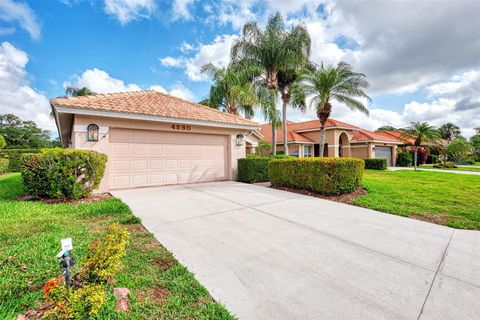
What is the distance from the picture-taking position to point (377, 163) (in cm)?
2078

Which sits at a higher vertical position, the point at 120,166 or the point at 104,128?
the point at 104,128

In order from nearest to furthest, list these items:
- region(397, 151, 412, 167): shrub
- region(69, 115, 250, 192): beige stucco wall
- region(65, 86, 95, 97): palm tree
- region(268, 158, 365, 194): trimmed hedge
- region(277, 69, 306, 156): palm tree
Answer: region(268, 158, 365, 194): trimmed hedge < region(69, 115, 250, 192): beige stucco wall < region(277, 69, 306, 156): palm tree < region(65, 86, 95, 97): palm tree < region(397, 151, 412, 167): shrub

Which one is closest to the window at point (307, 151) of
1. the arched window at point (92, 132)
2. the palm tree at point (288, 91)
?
the palm tree at point (288, 91)

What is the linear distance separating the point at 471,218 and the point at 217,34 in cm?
1381

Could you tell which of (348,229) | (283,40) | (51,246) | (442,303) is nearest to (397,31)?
(283,40)

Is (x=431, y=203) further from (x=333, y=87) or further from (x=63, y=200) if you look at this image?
(x=63, y=200)

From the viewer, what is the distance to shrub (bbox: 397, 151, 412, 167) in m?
27.7

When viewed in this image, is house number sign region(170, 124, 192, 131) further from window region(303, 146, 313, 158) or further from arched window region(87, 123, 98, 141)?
window region(303, 146, 313, 158)

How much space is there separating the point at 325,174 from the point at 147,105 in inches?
317

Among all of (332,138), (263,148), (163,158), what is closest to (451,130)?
(332,138)

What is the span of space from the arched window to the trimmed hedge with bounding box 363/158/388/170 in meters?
22.5

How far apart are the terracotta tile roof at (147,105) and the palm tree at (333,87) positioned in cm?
652

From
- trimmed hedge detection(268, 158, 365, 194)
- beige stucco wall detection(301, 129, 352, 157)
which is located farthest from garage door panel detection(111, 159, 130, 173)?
beige stucco wall detection(301, 129, 352, 157)

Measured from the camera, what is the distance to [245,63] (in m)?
16.9
